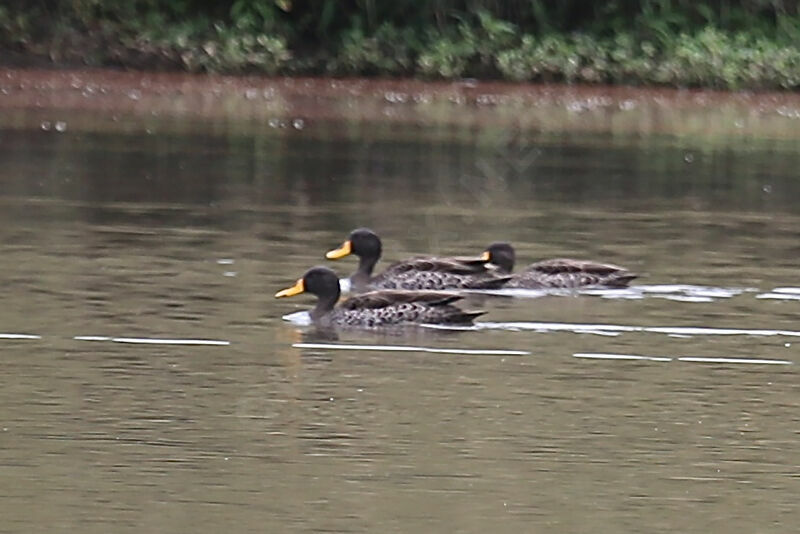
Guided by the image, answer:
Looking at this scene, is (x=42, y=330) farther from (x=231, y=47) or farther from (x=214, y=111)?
(x=231, y=47)

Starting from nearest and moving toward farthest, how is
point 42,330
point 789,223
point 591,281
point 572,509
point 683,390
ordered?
point 572,509 < point 683,390 < point 42,330 < point 591,281 < point 789,223

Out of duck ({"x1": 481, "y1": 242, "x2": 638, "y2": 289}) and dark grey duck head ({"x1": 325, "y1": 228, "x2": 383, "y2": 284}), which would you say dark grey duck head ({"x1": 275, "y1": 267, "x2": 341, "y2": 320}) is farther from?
duck ({"x1": 481, "y1": 242, "x2": 638, "y2": 289})

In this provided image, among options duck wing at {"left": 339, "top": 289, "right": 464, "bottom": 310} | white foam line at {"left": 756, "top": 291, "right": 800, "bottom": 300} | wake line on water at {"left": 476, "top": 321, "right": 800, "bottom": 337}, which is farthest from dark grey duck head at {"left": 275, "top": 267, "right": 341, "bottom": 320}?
white foam line at {"left": 756, "top": 291, "right": 800, "bottom": 300}

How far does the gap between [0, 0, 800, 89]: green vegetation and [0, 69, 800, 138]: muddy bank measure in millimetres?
324

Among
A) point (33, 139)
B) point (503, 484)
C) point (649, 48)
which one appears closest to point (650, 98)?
point (649, 48)

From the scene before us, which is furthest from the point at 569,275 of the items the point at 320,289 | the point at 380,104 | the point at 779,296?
the point at 380,104

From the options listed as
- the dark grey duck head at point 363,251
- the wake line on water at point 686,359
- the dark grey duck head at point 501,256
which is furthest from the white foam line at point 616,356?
the dark grey duck head at point 363,251

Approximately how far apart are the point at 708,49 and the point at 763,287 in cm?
1898

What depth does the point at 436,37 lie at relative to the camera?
3647 cm

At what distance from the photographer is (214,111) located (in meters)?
33.1

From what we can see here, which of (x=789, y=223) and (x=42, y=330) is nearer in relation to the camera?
(x=42, y=330)

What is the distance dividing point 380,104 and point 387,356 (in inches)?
788

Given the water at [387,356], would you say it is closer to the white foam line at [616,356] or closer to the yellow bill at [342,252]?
the white foam line at [616,356]

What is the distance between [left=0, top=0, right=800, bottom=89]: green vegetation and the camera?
35656 millimetres
